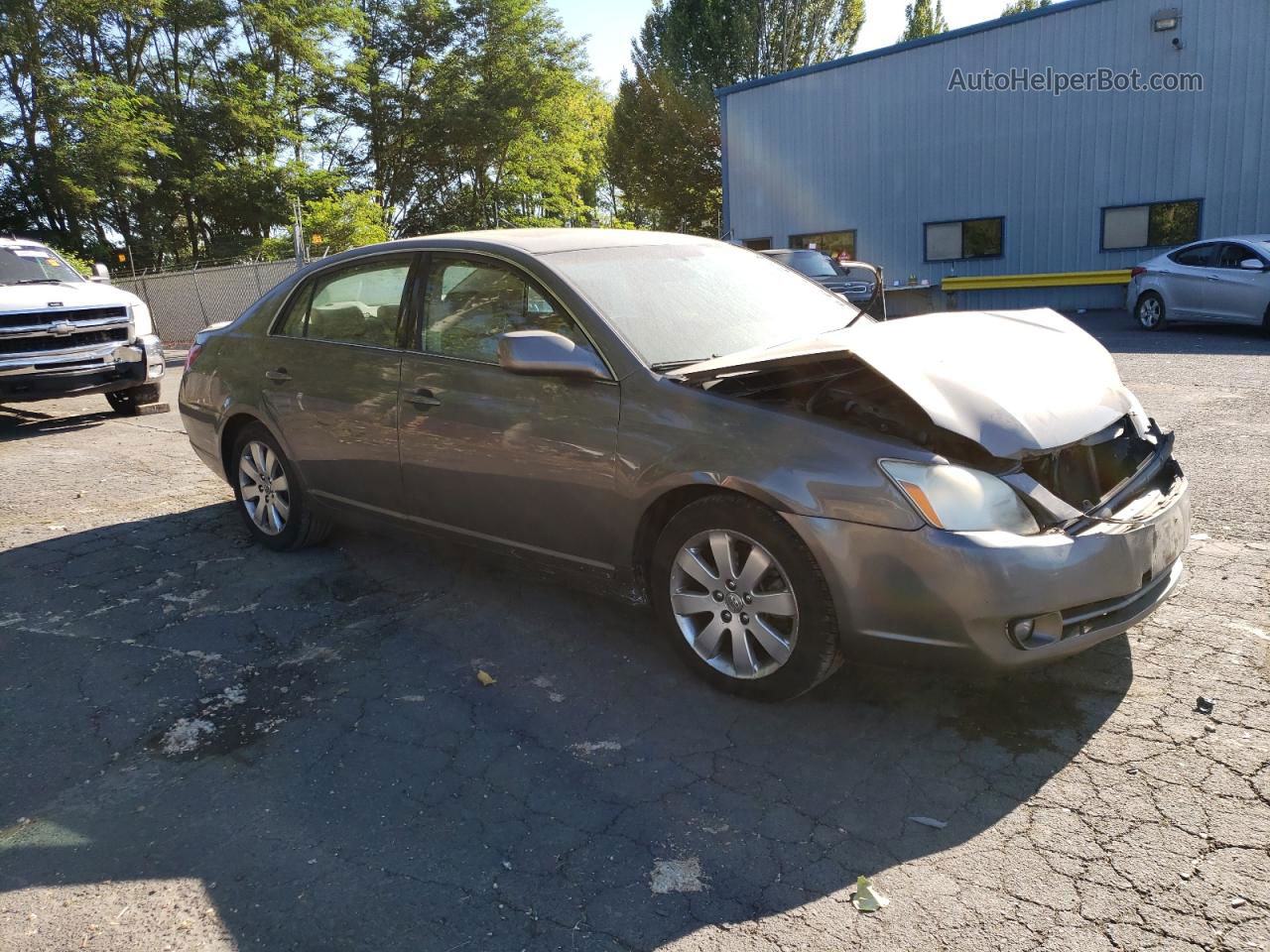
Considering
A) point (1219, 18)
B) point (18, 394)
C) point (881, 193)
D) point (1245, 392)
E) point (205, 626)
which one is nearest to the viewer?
point (205, 626)

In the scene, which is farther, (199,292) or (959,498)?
(199,292)

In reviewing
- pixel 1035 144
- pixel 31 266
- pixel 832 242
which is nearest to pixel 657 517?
pixel 31 266

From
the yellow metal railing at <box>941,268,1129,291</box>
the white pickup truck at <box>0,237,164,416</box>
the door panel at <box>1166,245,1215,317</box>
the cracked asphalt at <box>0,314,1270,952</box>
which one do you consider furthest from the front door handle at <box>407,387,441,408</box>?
the yellow metal railing at <box>941,268,1129,291</box>

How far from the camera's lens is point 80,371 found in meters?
9.62

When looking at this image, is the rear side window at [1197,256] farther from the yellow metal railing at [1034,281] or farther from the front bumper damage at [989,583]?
the front bumper damage at [989,583]

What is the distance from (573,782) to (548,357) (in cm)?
152

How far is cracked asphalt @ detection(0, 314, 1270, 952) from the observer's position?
2.38 m

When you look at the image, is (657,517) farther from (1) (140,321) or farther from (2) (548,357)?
(1) (140,321)

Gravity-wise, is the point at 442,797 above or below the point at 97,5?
below

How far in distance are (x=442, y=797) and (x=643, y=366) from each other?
163 cm

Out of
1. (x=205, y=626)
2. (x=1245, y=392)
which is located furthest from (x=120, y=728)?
(x=1245, y=392)

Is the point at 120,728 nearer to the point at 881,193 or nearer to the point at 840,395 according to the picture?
the point at 840,395

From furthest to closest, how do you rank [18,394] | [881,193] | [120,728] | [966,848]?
[881,193], [18,394], [120,728], [966,848]

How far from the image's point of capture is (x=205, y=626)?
4309 millimetres
